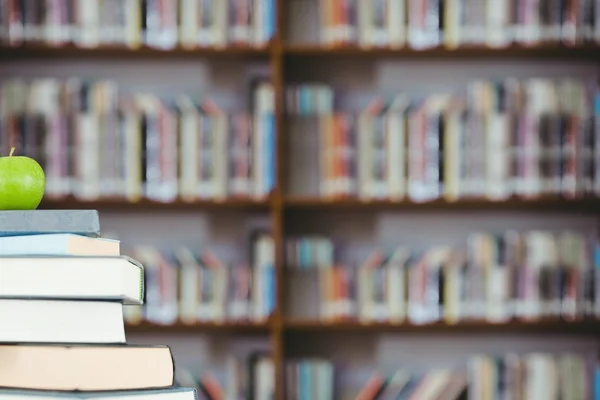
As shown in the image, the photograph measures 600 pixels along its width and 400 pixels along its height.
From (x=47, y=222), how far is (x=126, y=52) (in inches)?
90.2

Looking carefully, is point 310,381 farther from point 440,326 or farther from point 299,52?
point 299,52

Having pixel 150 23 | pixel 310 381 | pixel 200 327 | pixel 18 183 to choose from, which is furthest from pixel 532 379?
pixel 18 183

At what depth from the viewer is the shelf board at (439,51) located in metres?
2.99

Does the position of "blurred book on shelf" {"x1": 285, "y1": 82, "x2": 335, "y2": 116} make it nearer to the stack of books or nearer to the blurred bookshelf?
the blurred bookshelf

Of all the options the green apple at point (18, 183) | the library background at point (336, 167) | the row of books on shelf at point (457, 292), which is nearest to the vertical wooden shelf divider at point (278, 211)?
the library background at point (336, 167)

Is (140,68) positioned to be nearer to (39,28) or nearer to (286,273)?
(39,28)

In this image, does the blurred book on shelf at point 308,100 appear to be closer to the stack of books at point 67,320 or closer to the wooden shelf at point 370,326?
the wooden shelf at point 370,326

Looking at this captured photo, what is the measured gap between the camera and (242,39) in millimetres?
2990

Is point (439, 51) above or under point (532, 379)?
above

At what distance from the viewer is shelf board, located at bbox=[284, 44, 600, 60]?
2988mm

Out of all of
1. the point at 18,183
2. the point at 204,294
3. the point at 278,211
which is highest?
the point at 18,183

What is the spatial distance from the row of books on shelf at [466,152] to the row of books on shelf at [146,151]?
0.73 feet

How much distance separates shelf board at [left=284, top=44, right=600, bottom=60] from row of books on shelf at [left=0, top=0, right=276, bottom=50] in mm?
131

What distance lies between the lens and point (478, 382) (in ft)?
9.61
